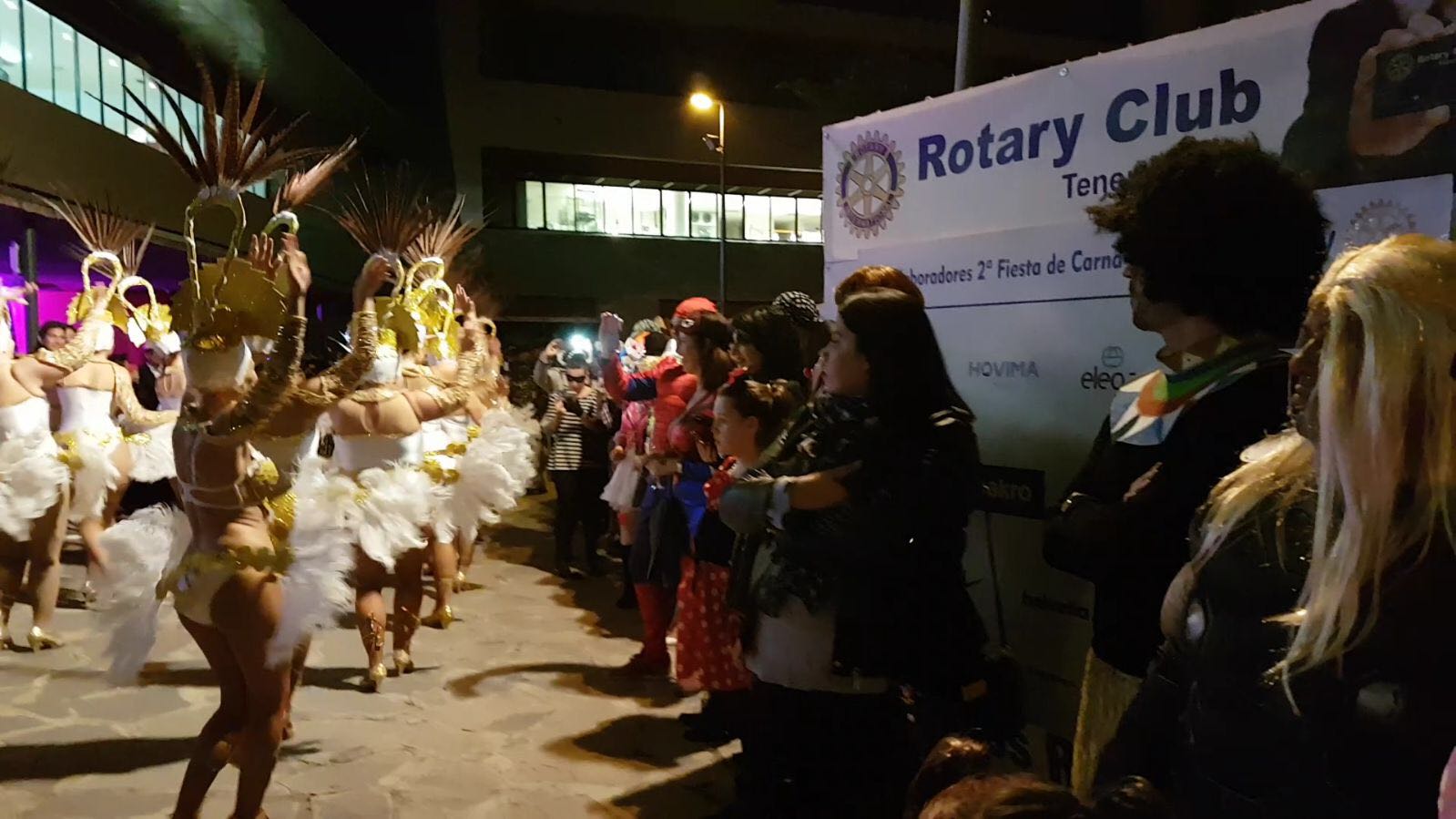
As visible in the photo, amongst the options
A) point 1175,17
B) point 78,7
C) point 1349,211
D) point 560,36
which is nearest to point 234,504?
point 1349,211

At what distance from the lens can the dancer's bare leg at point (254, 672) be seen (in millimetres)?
3369

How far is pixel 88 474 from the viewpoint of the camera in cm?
645

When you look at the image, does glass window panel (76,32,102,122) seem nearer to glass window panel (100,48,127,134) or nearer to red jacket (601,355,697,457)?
glass window panel (100,48,127,134)

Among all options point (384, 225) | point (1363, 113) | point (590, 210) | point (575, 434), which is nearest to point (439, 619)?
point (575, 434)

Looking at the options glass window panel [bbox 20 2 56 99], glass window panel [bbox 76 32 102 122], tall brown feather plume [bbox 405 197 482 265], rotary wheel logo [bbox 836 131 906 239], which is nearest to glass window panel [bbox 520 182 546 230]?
glass window panel [bbox 76 32 102 122]

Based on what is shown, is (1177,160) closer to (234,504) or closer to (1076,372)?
(1076,372)

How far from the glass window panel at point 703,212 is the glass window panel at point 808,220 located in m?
2.64

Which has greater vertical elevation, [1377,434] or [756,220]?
[756,220]

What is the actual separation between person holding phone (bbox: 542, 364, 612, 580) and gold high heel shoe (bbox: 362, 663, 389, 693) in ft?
9.62

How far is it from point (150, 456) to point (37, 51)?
26.5 feet

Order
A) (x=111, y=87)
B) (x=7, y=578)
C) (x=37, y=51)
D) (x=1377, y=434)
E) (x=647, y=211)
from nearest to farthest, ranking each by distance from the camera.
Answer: (x=1377, y=434)
(x=7, y=578)
(x=37, y=51)
(x=111, y=87)
(x=647, y=211)

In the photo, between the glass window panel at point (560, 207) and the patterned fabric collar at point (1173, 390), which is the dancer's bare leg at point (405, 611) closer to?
the patterned fabric collar at point (1173, 390)

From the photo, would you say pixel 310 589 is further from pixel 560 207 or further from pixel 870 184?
pixel 560 207

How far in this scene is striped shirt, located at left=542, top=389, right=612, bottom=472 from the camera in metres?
8.05
